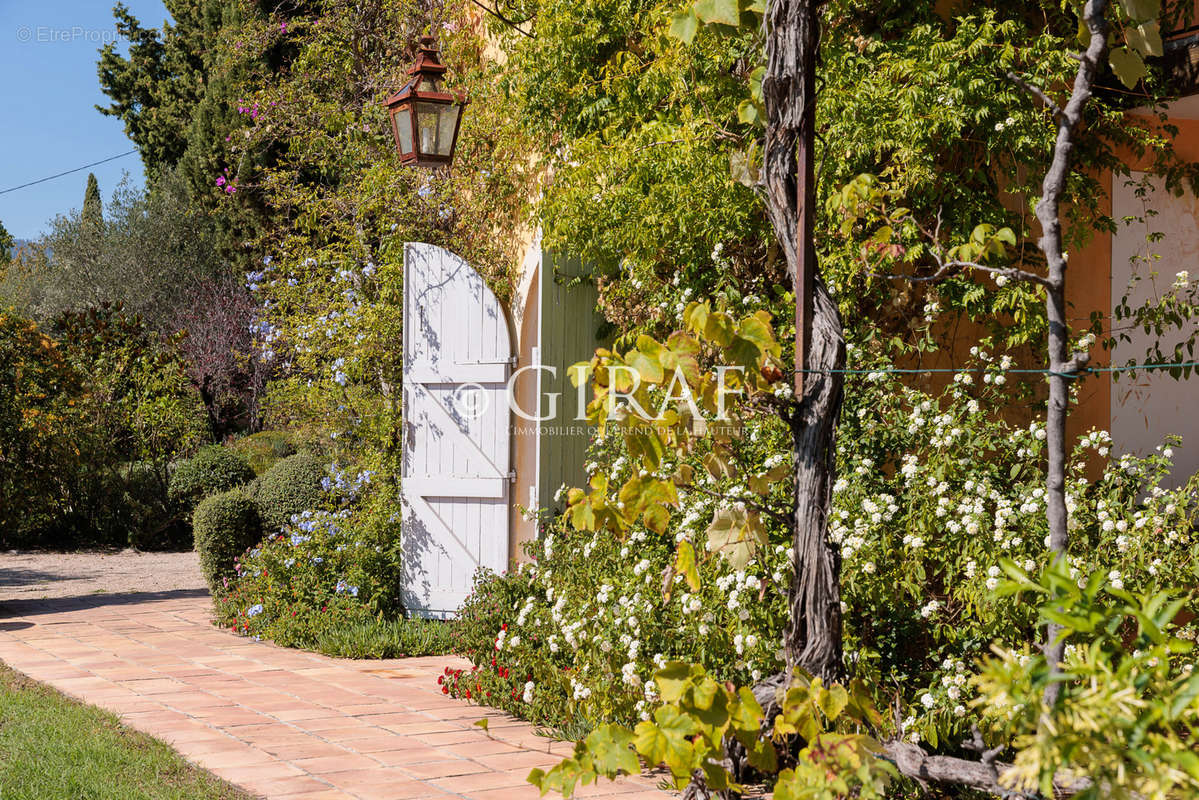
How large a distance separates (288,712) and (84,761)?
1.09 m

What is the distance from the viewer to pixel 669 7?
5.66 metres

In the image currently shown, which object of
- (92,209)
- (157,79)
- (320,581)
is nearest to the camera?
(320,581)

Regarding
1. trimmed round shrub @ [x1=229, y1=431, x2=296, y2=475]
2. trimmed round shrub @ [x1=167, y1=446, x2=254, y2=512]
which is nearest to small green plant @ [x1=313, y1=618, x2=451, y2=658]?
trimmed round shrub @ [x1=167, y1=446, x2=254, y2=512]

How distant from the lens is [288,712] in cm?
509

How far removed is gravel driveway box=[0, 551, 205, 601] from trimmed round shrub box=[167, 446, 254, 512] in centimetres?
69

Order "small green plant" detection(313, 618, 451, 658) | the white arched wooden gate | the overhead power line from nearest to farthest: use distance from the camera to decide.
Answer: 1. "small green plant" detection(313, 618, 451, 658)
2. the white arched wooden gate
3. the overhead power line

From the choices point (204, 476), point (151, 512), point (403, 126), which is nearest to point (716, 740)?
point (403, 126)

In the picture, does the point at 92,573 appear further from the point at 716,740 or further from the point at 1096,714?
the point at 1096,714

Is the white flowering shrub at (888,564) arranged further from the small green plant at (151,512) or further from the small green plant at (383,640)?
the small green plant at (151,512)

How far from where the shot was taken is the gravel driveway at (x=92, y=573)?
931 centimetres

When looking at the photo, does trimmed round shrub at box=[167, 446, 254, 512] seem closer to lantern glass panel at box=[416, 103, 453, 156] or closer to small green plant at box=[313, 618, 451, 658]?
small green plant at box=[313, 618, 451, 658]

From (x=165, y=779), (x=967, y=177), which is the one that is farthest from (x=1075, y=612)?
(x=967, y=177)

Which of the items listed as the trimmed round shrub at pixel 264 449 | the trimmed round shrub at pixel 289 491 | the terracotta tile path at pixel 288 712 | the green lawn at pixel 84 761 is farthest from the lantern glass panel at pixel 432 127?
the trimmed round shrub at pixel 264 449

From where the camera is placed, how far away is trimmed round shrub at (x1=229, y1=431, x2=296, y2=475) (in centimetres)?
1362
